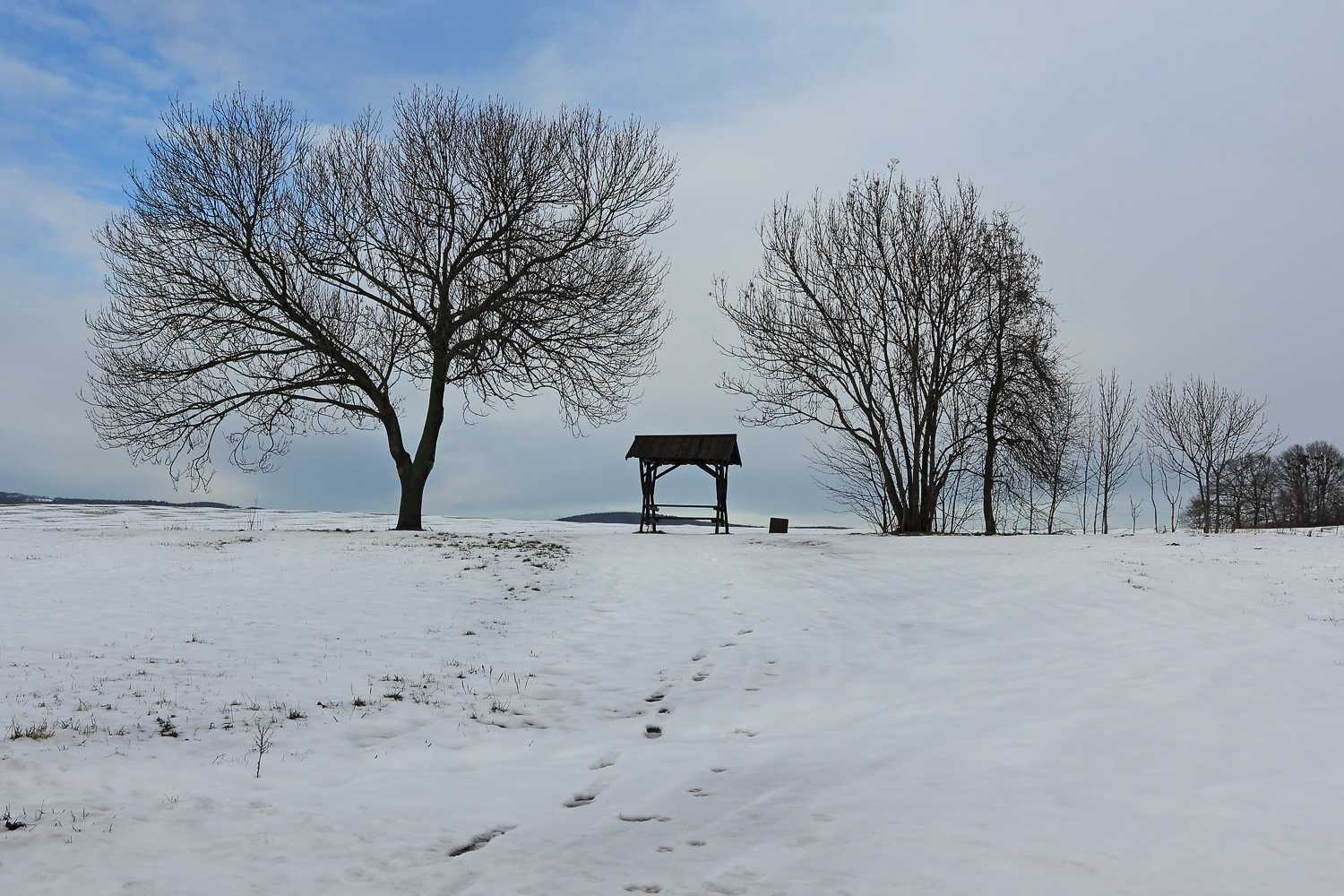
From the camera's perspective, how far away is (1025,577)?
13.9 metres

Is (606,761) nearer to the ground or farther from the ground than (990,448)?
nearer to the ground

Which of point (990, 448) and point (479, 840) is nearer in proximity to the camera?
point (479, 840)

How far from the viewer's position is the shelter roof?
24453 millimetres

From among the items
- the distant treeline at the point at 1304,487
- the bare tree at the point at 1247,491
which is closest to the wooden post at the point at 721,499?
the bare tree at the point at 1247,491

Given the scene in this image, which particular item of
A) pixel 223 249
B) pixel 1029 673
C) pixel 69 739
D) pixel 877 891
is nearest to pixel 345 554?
pixel 69 739

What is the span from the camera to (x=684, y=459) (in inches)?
966

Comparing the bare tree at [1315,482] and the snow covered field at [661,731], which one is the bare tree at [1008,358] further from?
the bare tree at [1315,482]

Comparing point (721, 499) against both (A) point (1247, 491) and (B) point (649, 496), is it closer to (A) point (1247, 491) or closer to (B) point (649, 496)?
(B) point (649, 496)

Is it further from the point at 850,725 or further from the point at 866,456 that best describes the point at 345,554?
the point at 866,456

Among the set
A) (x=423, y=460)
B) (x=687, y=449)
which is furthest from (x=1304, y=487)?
(x=423, y=460)

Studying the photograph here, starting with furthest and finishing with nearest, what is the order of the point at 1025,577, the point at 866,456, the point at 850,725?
the point at 866,456 < the point at 1025,577 < the point at 850,725

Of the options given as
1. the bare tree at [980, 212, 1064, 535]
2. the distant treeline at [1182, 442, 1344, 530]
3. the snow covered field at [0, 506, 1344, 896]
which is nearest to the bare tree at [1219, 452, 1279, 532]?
the distant treeline at [1182, 442, 1344, 530]

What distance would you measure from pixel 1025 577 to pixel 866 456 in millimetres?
14609

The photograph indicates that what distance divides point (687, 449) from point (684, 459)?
15.5 inches
